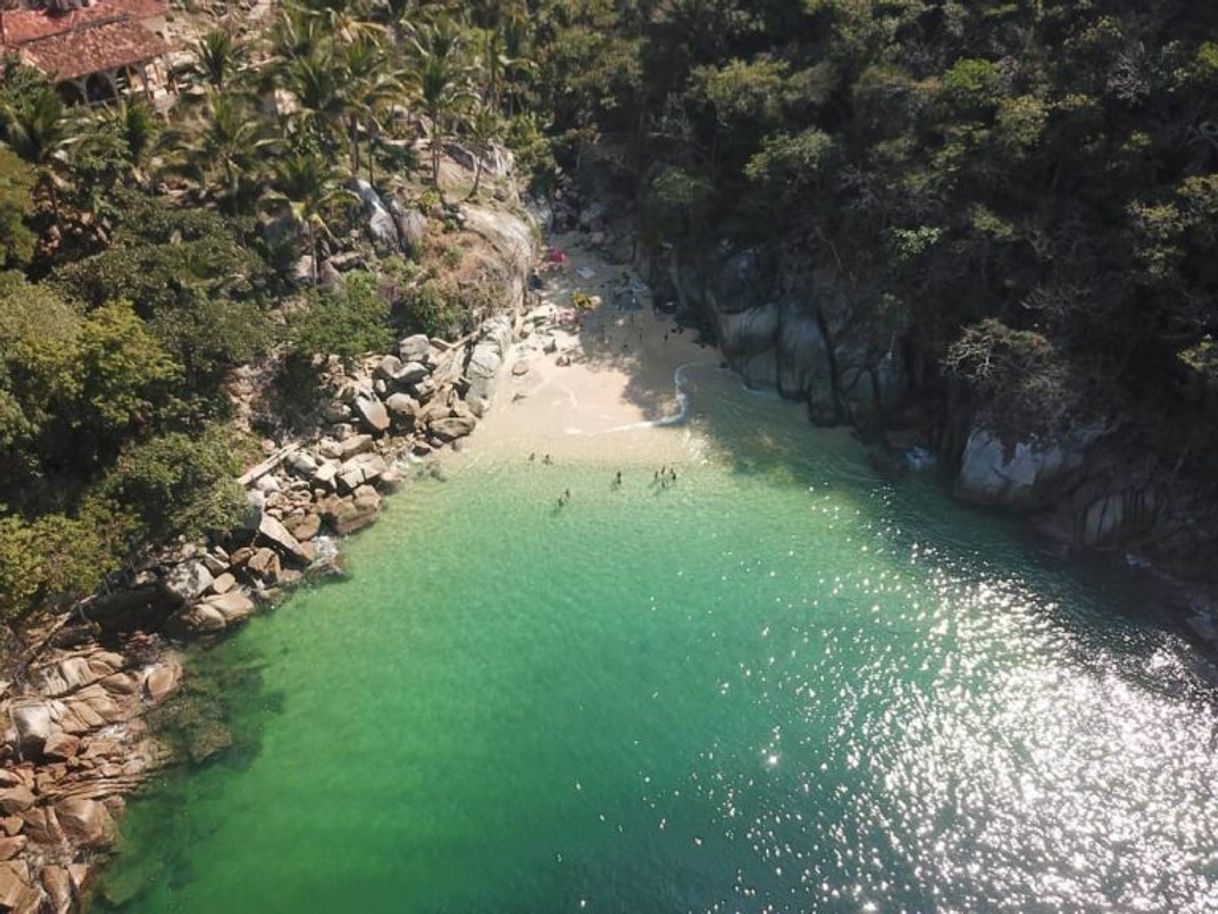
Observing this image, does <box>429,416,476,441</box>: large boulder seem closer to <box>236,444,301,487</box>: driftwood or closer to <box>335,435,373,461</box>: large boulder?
<box>335,435,373,461</box>: large boulder

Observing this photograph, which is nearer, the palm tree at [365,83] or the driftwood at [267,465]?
the driftwood at [267,465]

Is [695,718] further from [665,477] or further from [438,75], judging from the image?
[438,75]

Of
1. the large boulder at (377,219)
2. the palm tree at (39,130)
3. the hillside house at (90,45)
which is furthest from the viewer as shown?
the large boulder at (377,219)

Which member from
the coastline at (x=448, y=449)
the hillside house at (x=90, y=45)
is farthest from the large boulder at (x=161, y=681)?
the hillside house at (x=90, y=45)

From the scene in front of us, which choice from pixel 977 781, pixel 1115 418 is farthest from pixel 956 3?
pixel 977 781

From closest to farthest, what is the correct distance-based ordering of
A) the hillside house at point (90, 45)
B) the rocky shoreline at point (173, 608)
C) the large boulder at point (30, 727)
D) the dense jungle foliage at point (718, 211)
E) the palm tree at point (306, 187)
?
the rocky shoreline at point (173, 608)
the large boulder at point (30, 727)
the dense jungle foliage at point (718, 211)
the palm tree at point (306, 187)
the hillside house at point (90, 45)

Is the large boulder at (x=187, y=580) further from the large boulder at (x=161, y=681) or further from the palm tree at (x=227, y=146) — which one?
the palm tree at (x=227, y=146)
